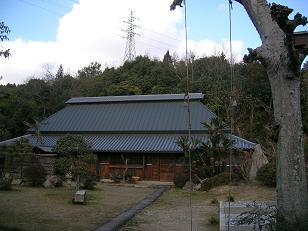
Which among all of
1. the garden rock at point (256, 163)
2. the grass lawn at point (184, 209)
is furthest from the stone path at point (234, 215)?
the garden rock at point (256, 163)

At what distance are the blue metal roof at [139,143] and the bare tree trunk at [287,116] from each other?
60.9ft

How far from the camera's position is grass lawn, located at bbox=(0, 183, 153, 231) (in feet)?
31.0

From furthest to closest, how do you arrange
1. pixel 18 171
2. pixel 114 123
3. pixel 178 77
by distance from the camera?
pixel 178 77
pixel 114 123
pixel 18 171

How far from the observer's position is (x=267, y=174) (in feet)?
56.4

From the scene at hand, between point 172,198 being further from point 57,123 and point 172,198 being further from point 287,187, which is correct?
point 57,123

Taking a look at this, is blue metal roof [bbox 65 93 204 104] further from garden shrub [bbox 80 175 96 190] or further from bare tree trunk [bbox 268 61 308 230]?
bare tree trunk [bbox 268 61 308 230]

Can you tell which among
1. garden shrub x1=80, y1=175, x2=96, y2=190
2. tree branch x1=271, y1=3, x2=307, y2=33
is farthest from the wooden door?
tree branch x1=271, y1=3, x2=307, y2=33

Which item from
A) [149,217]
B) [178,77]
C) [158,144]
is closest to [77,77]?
[178,77]

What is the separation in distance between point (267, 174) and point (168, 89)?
26.0 metres

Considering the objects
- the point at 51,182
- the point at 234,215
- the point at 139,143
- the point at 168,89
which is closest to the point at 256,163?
the point at 234,215

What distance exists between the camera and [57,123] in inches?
1297

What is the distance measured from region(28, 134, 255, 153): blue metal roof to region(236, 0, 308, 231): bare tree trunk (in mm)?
18576

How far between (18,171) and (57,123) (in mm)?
10899

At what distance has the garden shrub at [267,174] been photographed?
16941mm
